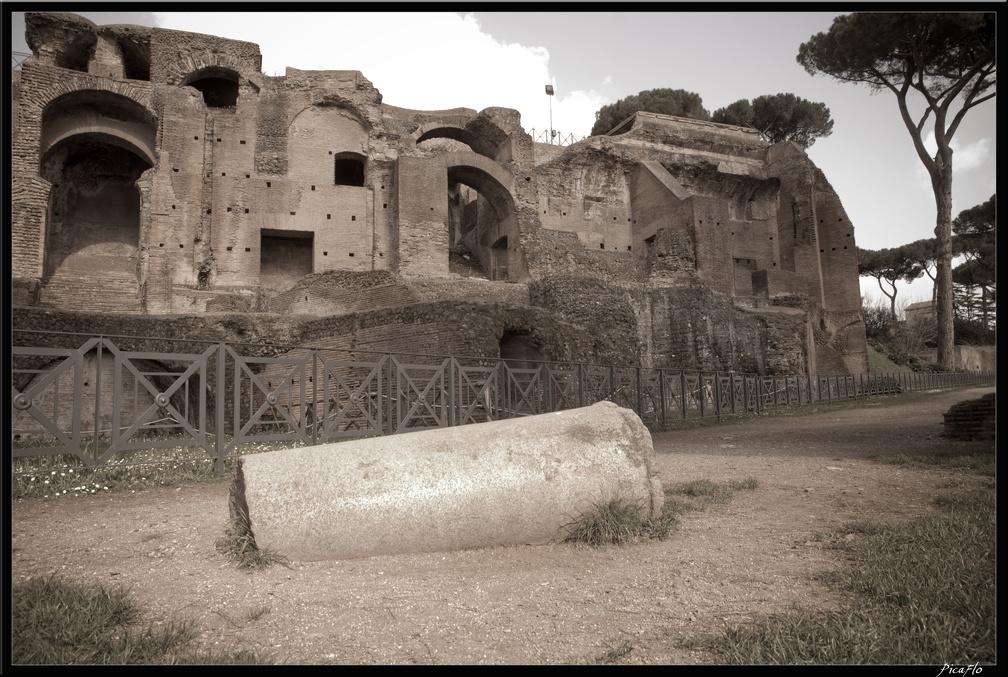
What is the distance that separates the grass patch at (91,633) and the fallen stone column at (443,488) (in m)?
0.74

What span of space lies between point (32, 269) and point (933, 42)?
2261cm

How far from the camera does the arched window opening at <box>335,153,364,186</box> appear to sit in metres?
22.7

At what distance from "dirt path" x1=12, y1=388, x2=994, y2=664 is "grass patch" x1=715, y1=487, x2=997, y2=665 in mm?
142

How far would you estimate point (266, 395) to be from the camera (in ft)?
20.7

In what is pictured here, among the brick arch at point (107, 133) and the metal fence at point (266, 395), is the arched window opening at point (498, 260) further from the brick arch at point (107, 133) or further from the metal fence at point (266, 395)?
the brick arch at point (107, 133)

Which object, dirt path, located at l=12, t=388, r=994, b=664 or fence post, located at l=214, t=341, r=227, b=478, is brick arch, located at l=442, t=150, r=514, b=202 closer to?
fence post, located at l=214, t=341, r=227, b=478

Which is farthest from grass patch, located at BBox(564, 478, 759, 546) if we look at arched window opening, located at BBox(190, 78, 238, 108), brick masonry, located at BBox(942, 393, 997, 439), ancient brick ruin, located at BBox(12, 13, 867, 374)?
arched window opening, located at BBox(190, 78, 238, 108)

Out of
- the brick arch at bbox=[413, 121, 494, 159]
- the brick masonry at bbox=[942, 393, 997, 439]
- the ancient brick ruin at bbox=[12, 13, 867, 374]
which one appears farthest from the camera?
the brick arch at bbox=[413, 121, 494, 159]

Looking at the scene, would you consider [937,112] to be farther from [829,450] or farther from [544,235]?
[544,235]

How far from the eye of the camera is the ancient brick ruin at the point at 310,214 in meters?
17.2

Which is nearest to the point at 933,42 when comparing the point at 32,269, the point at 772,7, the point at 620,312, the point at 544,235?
the point at 620,312

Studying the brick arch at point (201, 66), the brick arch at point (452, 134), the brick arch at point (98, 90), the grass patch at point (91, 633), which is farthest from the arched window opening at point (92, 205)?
the grass patch at point (91, 633)

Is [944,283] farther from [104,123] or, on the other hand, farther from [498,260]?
[104,123]

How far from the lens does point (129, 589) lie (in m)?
2.59
